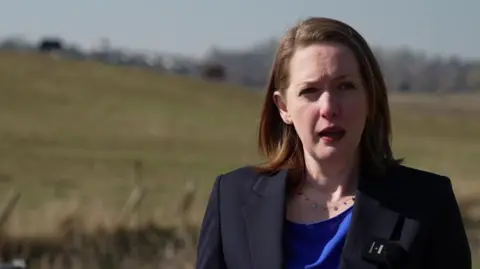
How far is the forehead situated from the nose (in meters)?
0.04

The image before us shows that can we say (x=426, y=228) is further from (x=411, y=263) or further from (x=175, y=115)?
(x=175, y=115)

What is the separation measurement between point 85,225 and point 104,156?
1983 centimetres

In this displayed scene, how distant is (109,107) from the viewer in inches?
1821

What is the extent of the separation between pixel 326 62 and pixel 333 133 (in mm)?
167

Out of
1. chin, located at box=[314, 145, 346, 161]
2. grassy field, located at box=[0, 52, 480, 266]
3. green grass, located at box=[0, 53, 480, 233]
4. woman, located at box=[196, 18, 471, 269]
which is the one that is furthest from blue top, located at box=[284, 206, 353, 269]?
green grass, located at box=[0, 53, 480, 233]

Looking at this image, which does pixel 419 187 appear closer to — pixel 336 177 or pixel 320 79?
pixel 336 177

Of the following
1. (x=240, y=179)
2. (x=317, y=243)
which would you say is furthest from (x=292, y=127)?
→ (x=317, y=243)

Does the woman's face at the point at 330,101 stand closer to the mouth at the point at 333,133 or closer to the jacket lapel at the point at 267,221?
the mouth at the point at 333,133

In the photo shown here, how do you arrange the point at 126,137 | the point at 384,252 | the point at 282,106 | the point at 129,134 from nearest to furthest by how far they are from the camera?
the point at 384,252 < the point at 282,106 < the point at 126,137 < the point at 129,134

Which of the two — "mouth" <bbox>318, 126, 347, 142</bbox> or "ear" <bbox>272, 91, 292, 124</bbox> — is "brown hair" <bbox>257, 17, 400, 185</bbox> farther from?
"mouth" <bbox>318, 126, 347, 142</bbox>

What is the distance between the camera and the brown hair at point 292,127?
104 inches

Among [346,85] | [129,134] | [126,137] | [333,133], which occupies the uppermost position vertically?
[346,85]

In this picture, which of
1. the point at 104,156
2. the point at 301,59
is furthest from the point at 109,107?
the point at 301,59

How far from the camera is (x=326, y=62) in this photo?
261cm
